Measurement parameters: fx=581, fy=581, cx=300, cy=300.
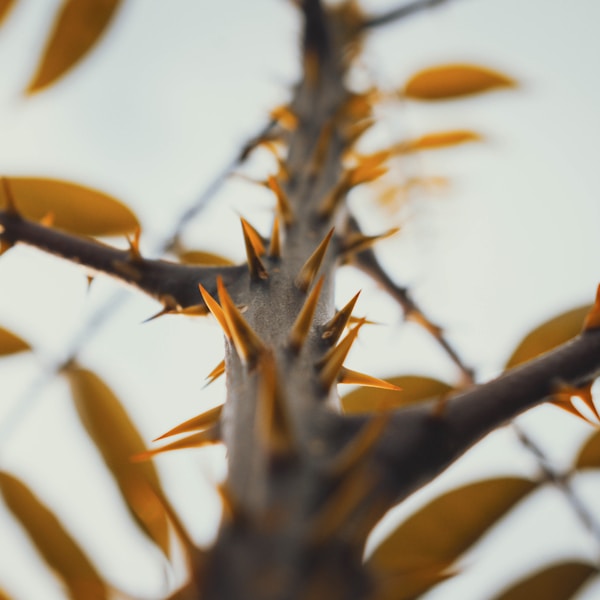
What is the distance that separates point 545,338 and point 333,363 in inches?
12.3

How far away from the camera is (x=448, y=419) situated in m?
0.34

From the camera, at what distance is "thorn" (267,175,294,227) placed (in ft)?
2.07

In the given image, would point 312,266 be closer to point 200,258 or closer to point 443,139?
point 200,258

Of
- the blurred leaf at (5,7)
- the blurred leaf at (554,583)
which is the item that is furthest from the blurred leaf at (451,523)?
the blurred leaf at (5,7)

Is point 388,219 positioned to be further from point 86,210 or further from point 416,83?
point 86,210

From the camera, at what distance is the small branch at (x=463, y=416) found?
32 cm

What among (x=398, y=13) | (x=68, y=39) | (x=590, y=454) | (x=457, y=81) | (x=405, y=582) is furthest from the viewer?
(x=398, y=13)

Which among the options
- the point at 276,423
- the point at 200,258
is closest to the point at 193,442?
the point at 276,423

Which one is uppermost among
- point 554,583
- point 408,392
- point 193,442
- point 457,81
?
point 457,81

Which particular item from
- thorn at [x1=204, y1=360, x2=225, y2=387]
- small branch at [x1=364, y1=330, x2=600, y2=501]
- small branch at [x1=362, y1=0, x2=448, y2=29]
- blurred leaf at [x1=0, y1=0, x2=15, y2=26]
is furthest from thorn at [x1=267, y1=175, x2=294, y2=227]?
small branch at [x1=362, y1=0, x2=448, y2=29]

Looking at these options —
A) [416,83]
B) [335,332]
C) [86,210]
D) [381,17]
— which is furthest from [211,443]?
[381,17]

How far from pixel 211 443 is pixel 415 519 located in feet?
0.90

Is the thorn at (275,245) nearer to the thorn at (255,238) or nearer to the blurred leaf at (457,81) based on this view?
the thorn at (255,238)

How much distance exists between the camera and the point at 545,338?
1.99ft
